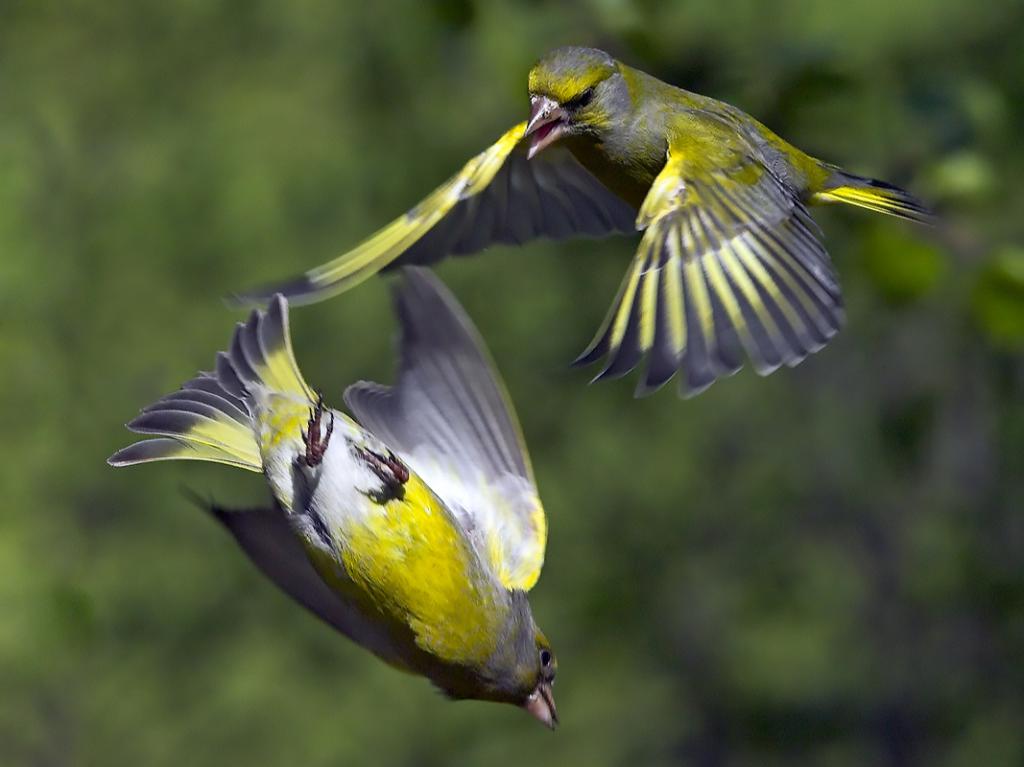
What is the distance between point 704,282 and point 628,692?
5975 mm

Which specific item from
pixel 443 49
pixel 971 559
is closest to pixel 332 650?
pixel 971 559

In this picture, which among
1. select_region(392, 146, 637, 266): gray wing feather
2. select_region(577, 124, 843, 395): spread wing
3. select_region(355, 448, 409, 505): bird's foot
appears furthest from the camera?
select_region(392, 146, 637, 266): gray wing feather

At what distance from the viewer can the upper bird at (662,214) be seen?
2.02 m

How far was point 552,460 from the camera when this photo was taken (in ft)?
25.4

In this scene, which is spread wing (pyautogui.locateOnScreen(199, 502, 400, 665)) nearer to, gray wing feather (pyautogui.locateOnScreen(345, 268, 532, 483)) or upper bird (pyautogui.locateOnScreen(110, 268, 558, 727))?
upper bird (pyautogui.locateOnScreen(110, 268, 558, 727))

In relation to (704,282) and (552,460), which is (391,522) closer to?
(704,282)

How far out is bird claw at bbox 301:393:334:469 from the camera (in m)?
2.36

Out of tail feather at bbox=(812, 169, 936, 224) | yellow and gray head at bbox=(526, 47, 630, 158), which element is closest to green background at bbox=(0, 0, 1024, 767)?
tail feather at bbox=(812, 169, 936, 224)

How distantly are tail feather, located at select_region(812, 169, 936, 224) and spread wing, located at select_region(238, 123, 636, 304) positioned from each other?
16.2 inches

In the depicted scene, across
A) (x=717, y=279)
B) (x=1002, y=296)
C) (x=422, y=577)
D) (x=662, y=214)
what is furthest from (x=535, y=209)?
(x=1002, y=296)

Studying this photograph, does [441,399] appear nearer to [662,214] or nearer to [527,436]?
[662,214]

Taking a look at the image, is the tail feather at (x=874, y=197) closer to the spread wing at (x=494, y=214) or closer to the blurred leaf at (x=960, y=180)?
the blurred leaf at (x=960, y=180)

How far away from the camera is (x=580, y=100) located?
8.18 feet

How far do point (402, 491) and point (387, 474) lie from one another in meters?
0.05
